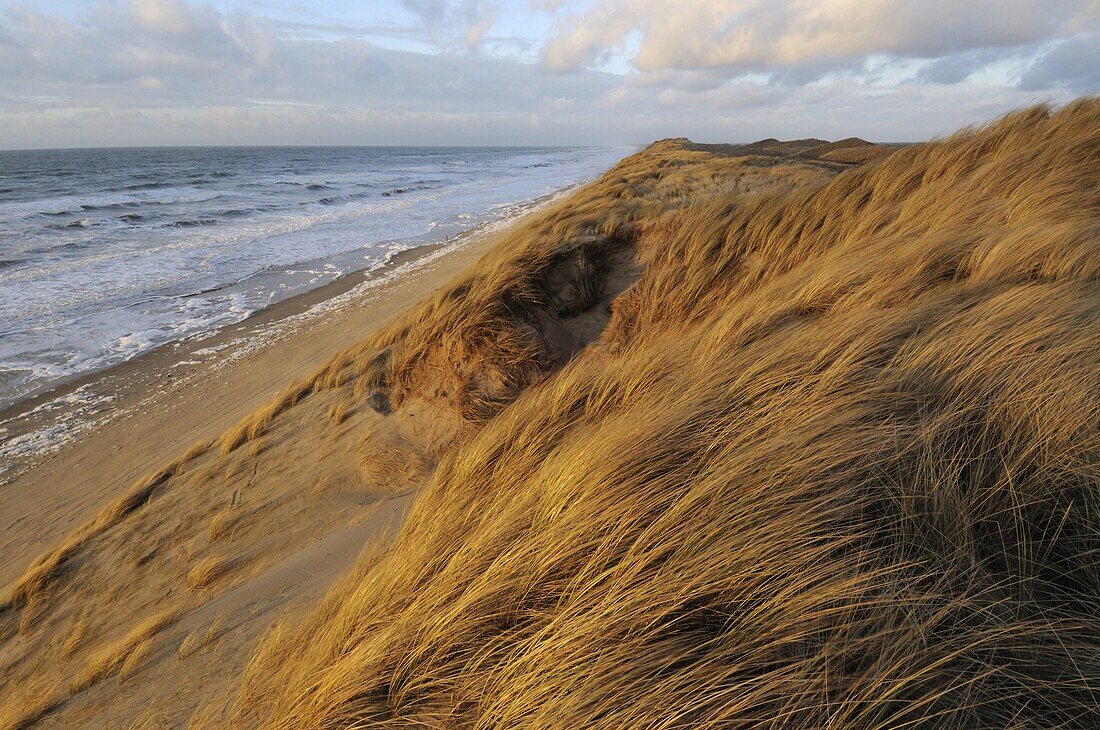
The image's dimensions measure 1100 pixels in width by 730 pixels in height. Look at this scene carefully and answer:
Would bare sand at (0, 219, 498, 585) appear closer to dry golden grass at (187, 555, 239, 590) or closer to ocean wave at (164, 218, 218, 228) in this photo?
dry golden grass at (187, 555, 239, 590)

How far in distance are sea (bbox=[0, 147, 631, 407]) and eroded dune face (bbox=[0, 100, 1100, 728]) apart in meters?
5.84

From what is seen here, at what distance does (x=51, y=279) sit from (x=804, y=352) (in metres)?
16.1

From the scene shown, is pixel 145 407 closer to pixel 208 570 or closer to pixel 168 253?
pixel 208 570

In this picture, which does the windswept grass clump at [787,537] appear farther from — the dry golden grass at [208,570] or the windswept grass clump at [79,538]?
the windswept grass clump at [79,538]

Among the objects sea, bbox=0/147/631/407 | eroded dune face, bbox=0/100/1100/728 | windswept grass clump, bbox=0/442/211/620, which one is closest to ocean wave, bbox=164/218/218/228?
sea, bbox=0/147/631/407

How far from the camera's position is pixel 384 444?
423cm

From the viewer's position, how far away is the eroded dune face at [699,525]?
3.93ft

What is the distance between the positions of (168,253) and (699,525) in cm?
1779

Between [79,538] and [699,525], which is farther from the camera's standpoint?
[79,538]

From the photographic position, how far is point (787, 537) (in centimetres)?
140

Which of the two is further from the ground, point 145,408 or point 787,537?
point 787,537

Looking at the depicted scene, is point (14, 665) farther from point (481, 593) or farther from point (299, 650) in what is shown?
point (481, 593)

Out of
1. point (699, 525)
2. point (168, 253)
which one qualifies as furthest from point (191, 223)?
point (699, 525)

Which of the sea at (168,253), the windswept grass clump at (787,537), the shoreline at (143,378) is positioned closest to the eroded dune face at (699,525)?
the windswept grass clump at (787,537)
